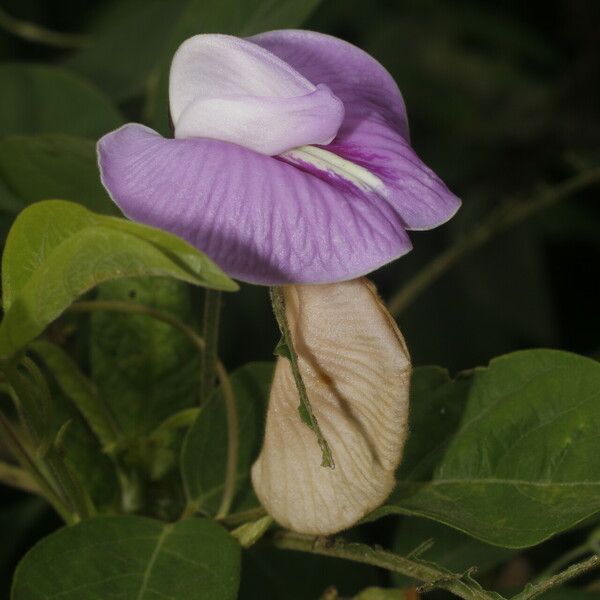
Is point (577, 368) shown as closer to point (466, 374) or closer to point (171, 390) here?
point (466, 374)

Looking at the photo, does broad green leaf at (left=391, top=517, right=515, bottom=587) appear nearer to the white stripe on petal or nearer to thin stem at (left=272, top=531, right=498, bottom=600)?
thin stem at (left=272, top=531, right=498, bottom=600)

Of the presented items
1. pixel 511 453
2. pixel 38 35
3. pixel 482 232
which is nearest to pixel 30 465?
pixel 511 453

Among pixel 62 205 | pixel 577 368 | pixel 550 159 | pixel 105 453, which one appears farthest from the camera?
pixel 550 159

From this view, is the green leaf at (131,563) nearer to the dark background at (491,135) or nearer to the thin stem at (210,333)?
the thin stem at (210,333)

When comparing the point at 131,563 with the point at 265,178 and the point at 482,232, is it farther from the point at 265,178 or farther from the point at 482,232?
the point at 482,232

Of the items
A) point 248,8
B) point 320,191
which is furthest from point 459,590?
point 248,8

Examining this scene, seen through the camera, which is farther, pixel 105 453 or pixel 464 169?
pixel 464 169
